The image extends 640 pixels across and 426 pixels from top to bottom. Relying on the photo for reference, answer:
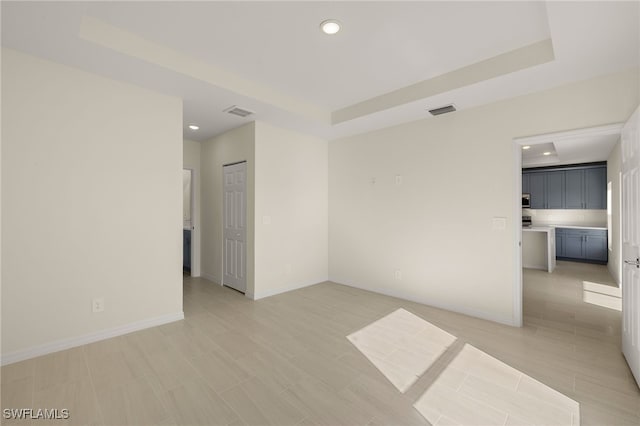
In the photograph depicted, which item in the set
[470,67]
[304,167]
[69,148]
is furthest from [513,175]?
[69,148]

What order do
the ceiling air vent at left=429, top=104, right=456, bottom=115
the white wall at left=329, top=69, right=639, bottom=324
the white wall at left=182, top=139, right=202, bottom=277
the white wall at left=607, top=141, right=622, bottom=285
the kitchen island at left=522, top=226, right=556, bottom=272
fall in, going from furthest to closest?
the kitchen island at left=522, top=226, right=556, bottom=272
the white wall at left=182, top=139, right=202, bottom=277
the white wall at left=607, top=141, right=622, bottom=285
the ceiling air vent at left=429, top=104, right=456, bottom=115
the white wall at left=329, top=69, right=639, bottom=324

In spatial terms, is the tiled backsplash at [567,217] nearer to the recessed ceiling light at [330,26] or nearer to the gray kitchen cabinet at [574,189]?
the gray kitchen cabinet at [574,189]

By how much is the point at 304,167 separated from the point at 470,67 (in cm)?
281

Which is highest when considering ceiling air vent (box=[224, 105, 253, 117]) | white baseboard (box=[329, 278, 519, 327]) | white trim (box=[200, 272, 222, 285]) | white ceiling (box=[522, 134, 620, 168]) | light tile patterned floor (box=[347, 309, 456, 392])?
ceiling air vent (box=[224, 105, 253, 117])

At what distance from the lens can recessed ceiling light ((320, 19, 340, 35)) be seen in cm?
233

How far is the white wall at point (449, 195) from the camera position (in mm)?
3051

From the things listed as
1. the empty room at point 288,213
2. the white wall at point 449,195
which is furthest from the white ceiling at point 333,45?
the white wall at point 449,195

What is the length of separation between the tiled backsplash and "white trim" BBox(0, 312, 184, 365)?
28.7 ft

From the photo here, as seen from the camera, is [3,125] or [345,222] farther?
[345,222]

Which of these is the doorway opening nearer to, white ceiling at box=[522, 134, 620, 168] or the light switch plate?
the light switch plate

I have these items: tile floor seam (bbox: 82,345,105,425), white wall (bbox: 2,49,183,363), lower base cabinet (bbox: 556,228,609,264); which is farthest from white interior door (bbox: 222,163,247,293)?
lower base cabinet (bbox: 556,228,609,264)

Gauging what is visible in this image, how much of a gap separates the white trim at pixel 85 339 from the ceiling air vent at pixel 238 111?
2633 millimetres

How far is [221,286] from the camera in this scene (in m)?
4.94

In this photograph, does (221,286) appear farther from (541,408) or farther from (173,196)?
(541,408)
